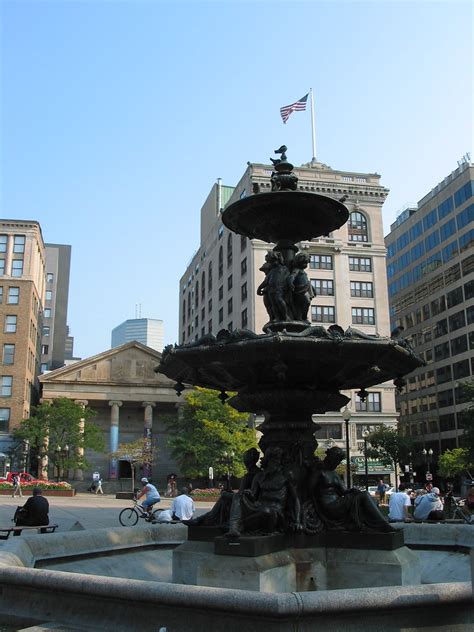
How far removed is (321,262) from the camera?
2908 inches

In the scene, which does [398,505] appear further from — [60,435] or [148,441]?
[148,441]

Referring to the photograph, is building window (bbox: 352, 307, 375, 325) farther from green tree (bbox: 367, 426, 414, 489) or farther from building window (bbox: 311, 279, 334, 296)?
green tree (bbox: 367, 426, 414, 489)

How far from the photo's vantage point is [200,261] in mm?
98188

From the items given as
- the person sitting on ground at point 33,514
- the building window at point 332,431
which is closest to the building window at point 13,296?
the building window at point 332,431

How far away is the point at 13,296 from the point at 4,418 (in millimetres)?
Result: 14145

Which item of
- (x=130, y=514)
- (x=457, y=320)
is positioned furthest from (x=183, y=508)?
(x=457, y=320)

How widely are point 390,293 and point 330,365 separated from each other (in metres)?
94.9

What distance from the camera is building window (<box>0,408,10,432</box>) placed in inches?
2756

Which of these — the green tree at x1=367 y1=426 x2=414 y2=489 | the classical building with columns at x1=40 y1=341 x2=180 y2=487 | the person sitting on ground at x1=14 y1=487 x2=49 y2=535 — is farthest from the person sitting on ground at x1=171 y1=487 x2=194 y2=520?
the classical building with columns at x1=40 y1=341 x2=180 y2=487

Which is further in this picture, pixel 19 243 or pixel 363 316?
pixel 19 243

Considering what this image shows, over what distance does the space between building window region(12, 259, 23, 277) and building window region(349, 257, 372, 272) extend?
38180 mm

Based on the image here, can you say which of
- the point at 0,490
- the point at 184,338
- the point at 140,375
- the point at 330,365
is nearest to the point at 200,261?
the point at 184,338

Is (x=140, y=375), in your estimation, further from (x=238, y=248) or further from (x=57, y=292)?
(x=57, y=292)

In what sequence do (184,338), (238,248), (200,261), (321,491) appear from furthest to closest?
(184,338)
(200,261)
(238,248)
(321,491)
